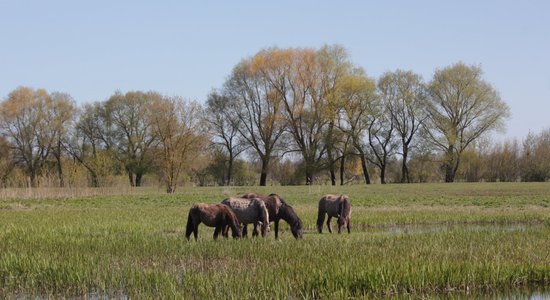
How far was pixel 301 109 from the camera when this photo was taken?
70.4 meters

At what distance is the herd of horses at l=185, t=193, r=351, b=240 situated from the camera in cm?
1700

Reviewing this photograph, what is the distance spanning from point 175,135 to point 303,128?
16439 mm

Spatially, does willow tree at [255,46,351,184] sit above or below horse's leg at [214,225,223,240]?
above

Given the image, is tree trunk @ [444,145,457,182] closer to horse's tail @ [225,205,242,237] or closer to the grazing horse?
the grazing horse

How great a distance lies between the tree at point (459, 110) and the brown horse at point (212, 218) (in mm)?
57666

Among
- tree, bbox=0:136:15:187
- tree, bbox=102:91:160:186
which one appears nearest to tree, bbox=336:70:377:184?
tree, bbox=102:91:160:186

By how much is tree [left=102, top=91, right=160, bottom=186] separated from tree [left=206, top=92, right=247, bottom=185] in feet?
24.0

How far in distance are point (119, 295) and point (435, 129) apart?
66494 millimetres

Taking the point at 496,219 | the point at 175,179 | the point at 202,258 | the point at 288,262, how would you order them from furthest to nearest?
the point at 175,179, the point at 496,219, the point at 202,258, the point at 288,262

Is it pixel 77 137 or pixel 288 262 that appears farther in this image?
pixel 77 137

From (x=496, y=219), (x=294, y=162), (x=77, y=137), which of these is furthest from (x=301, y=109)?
(x=496, y=219)

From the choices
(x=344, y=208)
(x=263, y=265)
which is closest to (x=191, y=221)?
(x=263, y=265)

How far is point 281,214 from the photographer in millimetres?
18984

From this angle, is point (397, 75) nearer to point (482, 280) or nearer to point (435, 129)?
point (435, 129)
